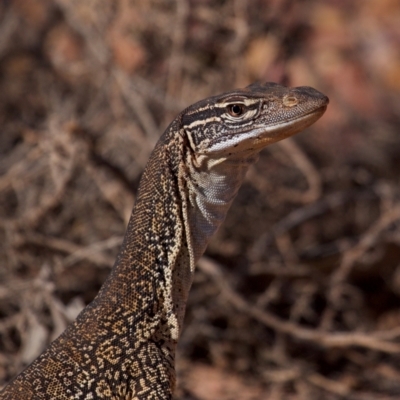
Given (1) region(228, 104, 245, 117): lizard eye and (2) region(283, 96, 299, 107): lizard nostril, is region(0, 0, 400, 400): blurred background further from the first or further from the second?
(2) region(283, 96, 299, 107): lizard nostril

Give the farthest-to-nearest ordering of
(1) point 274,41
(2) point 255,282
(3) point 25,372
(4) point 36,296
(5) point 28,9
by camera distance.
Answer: (5) point 28,9
(1) point 274,41
(2) point 255,282
(4) point 36,296
(3) point 25,372

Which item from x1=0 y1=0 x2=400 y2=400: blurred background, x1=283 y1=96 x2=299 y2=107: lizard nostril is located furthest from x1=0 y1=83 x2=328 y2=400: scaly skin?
x1=0 y1=0 x2=400 y2=400: blurred background

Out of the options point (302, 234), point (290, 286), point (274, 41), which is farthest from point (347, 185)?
point (274, 41)

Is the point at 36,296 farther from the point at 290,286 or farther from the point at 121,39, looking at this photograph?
the point at 121,39

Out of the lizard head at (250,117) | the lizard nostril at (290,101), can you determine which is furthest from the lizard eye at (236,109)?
the lizard nostril at (290,101)

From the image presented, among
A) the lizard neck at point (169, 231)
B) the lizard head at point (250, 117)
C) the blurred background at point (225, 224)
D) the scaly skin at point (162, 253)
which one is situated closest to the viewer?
the lizard head at point (250, 117)

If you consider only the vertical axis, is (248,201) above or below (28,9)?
below

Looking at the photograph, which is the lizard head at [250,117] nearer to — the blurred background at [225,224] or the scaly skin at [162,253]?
the scaly skin at [162,253]
